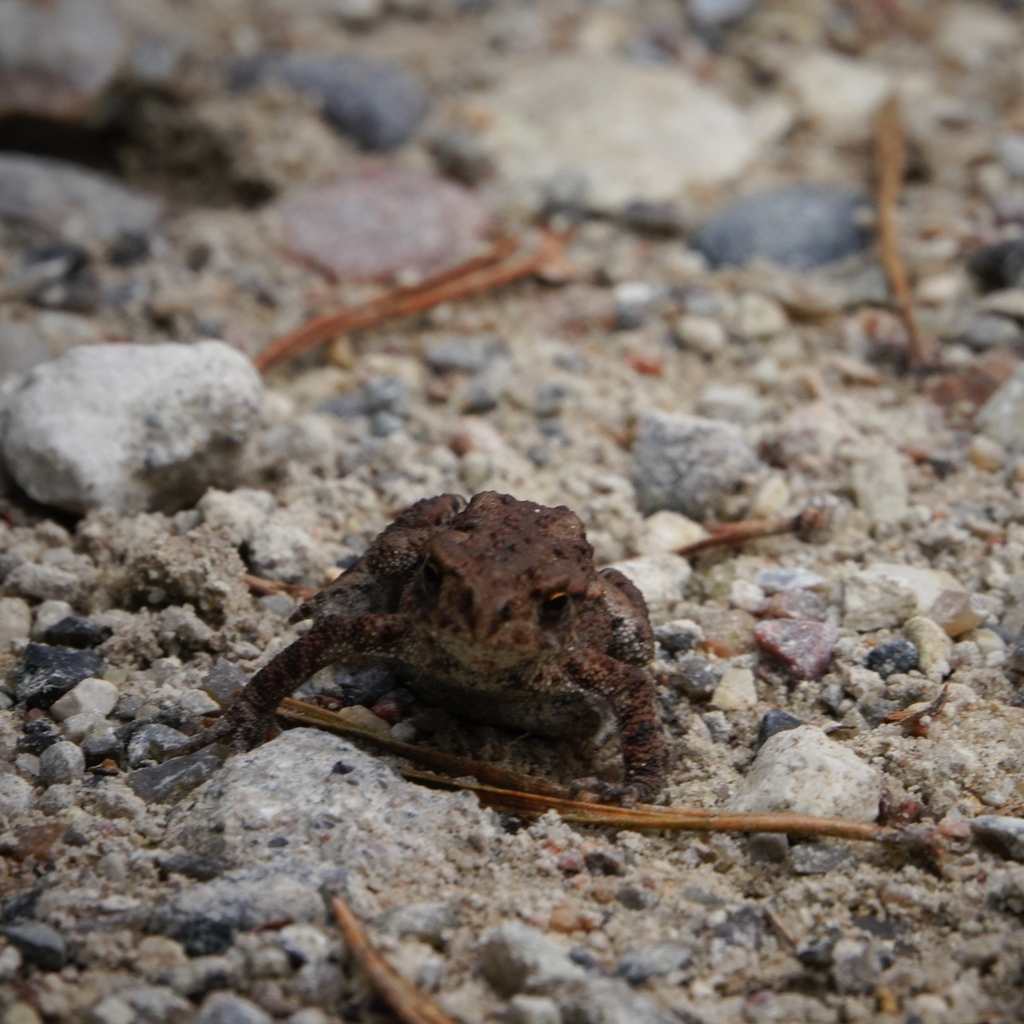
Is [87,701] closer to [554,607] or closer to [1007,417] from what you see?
[554,607]

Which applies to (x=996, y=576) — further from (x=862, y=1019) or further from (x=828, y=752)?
(x=862, y=1019)

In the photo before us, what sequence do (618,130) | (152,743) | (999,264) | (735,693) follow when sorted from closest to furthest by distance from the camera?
(152,743) → (735,693) → (999,264) → (618,130)

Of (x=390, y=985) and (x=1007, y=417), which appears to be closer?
(x=390, y=985)

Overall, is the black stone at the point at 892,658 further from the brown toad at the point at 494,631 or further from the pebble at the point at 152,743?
the pebble at the point at 152,743

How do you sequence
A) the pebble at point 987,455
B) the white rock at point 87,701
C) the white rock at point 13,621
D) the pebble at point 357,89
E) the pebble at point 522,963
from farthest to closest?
A: the pebble at point 357,89, the pebble at point 987,455, the white rock at point 13,621, the white rock at point 87,701, the pebble at point 522,963

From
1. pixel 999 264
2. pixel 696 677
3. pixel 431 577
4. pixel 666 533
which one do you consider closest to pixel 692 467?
pixel 666 533

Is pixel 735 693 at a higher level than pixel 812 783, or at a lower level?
lower

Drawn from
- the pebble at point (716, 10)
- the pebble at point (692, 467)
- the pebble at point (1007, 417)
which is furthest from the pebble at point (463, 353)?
the pebble at point (716, 10)
